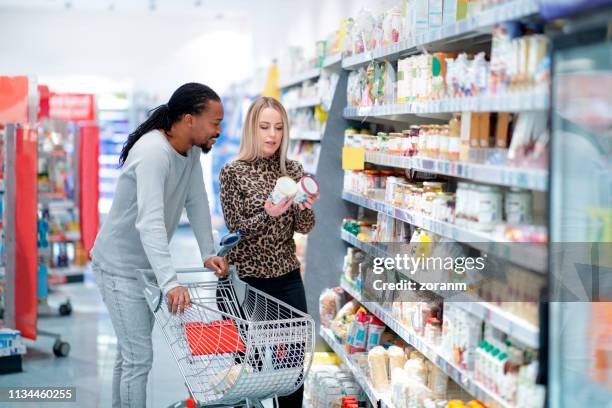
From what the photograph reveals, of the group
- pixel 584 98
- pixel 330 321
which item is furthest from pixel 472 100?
pixel 330 321

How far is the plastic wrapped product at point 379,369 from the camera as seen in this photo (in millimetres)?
4102

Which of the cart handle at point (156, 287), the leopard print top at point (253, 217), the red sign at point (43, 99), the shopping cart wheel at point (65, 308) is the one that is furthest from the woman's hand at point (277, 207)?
the red sign at point (43, 99)

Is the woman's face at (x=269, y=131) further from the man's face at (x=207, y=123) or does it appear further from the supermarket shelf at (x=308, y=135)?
the supermarket shelf at (x=308, y=135)

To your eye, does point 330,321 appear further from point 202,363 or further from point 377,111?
point 202,363

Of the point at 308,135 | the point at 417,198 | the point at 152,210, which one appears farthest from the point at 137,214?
the point at 308,135

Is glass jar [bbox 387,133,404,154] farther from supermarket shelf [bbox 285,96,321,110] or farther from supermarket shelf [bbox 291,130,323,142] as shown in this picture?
supermarket shelf [bbox 285,96,321,110]

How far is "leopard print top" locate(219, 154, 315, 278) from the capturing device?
411cm

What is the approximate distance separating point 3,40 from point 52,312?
10713mm

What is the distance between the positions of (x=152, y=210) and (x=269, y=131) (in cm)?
97

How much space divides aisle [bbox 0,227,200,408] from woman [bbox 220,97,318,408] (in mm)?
1442

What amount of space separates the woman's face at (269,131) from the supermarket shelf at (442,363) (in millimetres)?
1016

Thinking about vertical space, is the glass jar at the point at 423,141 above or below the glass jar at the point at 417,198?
above

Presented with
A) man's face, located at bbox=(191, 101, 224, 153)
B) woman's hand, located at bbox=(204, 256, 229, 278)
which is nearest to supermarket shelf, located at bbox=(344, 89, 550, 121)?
man's face, located at bbox=(191, 101, 224, 153)

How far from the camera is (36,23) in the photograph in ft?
57.0
